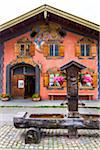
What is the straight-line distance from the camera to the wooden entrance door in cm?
2045

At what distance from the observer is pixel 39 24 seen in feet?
66.5

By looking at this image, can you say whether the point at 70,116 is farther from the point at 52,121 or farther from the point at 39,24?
the point at 39,24

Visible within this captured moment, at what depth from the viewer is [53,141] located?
7.60 m

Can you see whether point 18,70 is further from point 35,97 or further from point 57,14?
point 57,14

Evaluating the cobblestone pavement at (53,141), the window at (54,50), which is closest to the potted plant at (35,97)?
the window at (54,50)

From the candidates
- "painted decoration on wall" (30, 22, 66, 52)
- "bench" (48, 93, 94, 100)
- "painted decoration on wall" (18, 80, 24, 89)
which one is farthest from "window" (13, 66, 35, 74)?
"bench" (48, 93, 94, 100)

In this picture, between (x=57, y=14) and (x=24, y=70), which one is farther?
(x=24, y=70)

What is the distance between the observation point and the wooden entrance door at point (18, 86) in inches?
805

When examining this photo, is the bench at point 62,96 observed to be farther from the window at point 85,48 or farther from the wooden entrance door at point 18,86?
the window at point 85,48

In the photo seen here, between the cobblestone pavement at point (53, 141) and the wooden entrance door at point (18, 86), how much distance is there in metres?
11.5

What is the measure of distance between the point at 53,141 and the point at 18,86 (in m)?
13.2

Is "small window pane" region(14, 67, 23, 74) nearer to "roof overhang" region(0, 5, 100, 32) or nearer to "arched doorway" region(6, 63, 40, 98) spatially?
"arched doorway" region(6, 63, 40, 98)

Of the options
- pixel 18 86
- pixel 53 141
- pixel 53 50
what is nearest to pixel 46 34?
pixel 53 50

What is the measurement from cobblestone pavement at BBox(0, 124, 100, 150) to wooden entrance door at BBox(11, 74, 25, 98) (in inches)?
452
